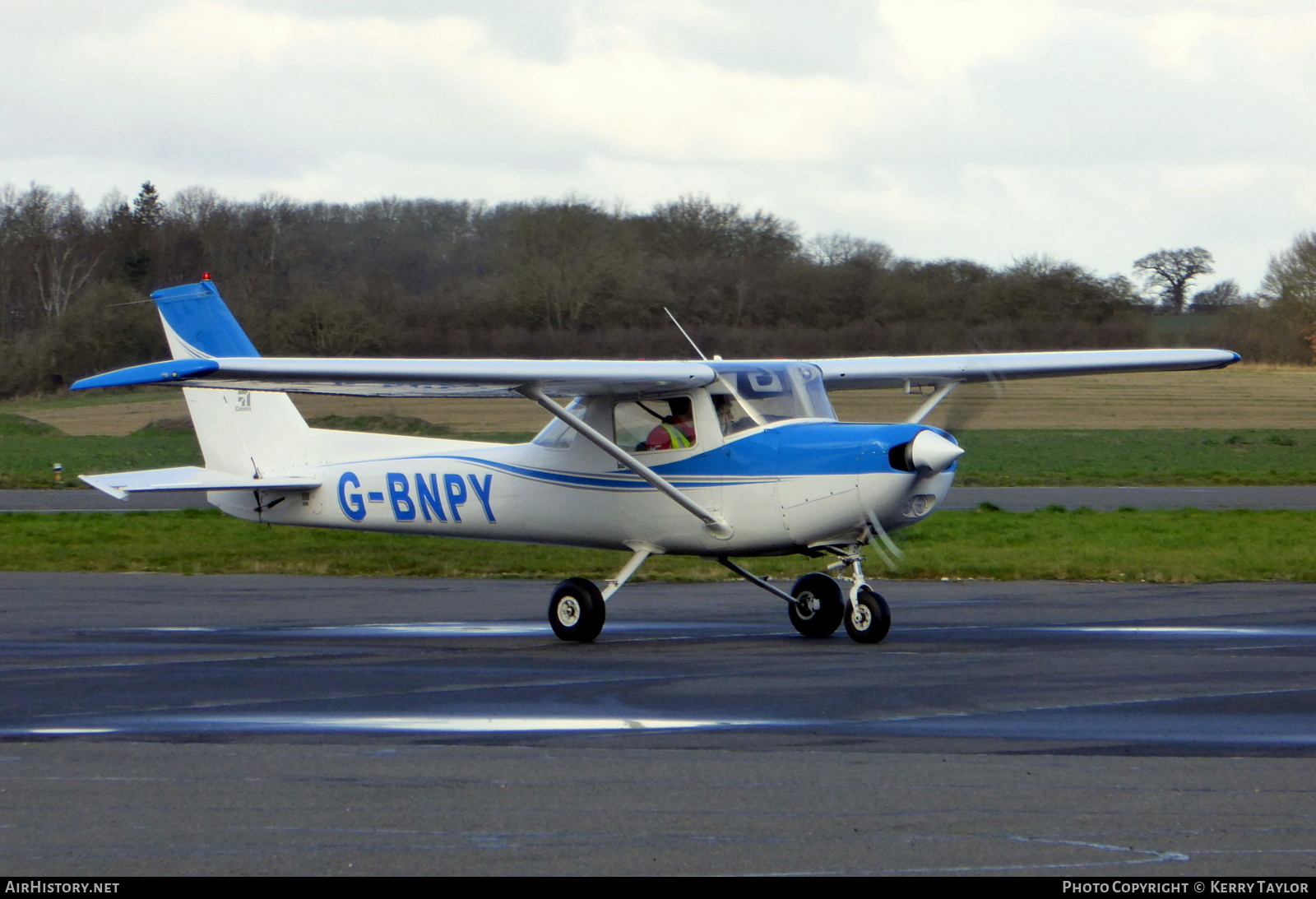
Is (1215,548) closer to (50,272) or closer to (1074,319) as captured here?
(1074,319)

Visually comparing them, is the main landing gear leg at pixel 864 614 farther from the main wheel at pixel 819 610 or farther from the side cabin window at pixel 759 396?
the side cabin window at pixel 759 396

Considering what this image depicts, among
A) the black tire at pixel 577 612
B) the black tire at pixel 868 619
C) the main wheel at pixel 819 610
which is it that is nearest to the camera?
the black tire at pixel 868 619

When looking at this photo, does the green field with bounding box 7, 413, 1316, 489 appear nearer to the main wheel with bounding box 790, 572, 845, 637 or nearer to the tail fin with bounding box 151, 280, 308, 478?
the tail fin with bounding box 151, 280, 308, 478

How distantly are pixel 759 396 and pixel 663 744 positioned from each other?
469cm

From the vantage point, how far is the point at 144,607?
1316 centimetres

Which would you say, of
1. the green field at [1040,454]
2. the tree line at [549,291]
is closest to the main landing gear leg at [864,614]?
the tree line at [549,291]

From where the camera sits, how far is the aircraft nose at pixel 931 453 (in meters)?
9.92

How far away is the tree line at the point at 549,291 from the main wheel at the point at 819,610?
43.5 feet

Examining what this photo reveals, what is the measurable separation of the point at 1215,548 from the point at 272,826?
1462 centimetres

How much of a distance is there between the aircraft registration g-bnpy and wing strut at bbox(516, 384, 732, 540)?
0.05 ft

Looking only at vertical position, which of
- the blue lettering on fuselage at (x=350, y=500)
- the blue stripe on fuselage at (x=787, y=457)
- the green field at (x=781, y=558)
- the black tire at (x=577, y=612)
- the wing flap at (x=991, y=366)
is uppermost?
the wing flap at (x=991, y=366)

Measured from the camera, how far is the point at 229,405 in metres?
13.8

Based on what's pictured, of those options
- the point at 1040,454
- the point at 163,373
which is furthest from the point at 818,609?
the point at 1040,454

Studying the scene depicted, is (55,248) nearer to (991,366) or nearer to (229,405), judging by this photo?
(229,405)
